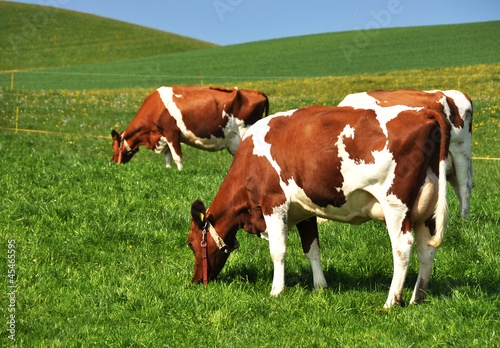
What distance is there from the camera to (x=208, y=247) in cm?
577

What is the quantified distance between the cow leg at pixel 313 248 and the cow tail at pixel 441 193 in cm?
128

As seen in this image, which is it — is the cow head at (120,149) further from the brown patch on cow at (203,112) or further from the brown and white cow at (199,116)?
the brown patch on cow at (203,112)

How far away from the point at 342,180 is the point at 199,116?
25.4 ft

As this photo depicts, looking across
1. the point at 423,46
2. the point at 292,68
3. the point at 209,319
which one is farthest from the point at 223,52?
the point at 209,319

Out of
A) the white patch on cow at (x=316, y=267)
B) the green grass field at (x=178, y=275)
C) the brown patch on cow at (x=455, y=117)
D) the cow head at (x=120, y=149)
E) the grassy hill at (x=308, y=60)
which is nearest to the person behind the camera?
the green grass field at (x=178, y=275)

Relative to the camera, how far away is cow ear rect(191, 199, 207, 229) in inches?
223

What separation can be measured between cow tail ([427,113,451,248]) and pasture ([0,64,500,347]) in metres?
0.59

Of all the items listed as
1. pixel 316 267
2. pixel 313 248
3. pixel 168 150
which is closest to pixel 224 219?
pixel 313 248

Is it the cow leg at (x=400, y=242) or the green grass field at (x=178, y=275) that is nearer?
the green grass field at (x=178, y=275)

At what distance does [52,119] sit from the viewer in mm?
21078

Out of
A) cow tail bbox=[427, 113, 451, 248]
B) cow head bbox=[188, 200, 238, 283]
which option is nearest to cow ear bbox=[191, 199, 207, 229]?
cow head bbox=[188, 200, 238, 283]

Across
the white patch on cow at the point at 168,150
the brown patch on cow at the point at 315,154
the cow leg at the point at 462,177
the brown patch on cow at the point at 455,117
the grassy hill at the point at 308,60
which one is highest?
the grassy hill at the point at 308,60

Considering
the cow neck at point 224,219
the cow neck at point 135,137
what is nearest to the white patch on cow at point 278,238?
the cow neck at point 224,219

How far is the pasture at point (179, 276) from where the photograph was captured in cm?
443
